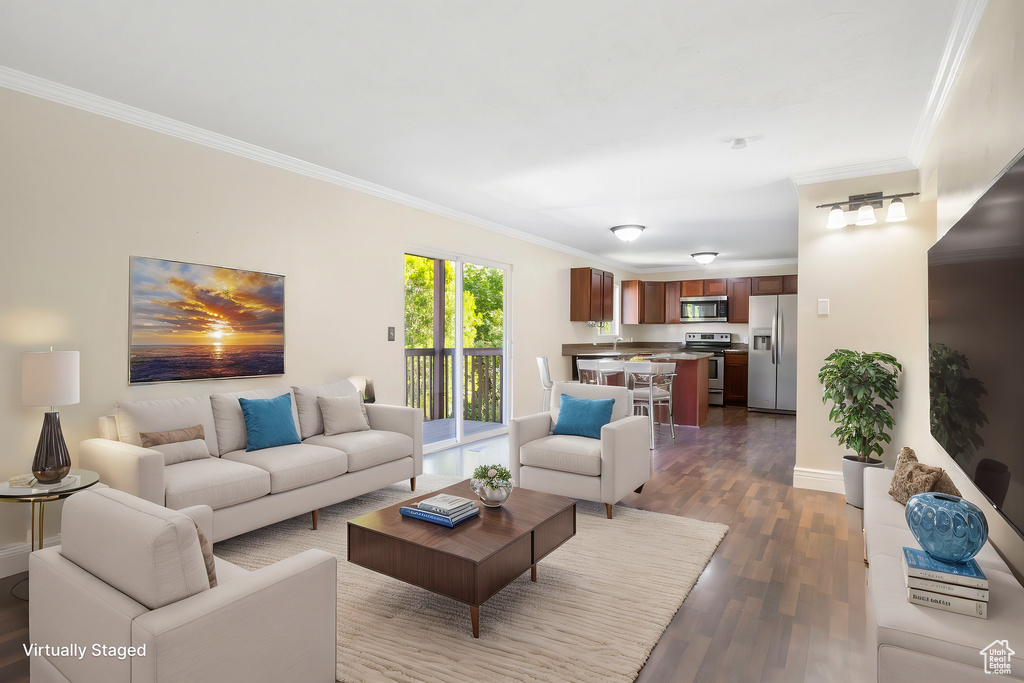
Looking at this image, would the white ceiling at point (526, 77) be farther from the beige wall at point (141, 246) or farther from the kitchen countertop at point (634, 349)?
the kitchen countertop at point (634, 349)

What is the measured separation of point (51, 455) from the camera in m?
2.52

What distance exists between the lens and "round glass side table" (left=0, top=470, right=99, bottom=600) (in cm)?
236

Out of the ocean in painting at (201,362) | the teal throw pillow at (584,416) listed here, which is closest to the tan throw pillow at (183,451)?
the ocean in painting at (201,362)

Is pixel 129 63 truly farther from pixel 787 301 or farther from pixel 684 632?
pixel 787 301

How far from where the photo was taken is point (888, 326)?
4.07 m

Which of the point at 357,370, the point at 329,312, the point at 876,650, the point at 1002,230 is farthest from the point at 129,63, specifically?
the point at 876,650

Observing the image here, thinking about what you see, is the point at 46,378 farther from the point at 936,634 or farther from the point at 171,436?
the point at 936,634

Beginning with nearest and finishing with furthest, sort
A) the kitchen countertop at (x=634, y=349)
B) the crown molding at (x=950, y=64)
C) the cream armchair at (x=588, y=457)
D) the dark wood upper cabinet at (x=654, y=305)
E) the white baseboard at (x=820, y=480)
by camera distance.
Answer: the crown molding at (x=950, y=64)
the cream armchair at (x=588, y=457)
the white baseboard at (x=820, y=480)
the kitchen countertop at (x=634, y=349)
the dark wood upper cabinet at (x=654, y=305)

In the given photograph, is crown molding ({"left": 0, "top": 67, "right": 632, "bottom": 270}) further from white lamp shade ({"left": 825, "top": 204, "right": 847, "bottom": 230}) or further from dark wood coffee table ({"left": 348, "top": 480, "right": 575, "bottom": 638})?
white lamp shade ({"left": 825, "top": 204, "right": 847, "bottom": 230})

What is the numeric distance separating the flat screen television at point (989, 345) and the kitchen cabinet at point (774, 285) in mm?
7348

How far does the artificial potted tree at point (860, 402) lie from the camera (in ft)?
12.6

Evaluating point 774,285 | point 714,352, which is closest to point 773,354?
point 714,352

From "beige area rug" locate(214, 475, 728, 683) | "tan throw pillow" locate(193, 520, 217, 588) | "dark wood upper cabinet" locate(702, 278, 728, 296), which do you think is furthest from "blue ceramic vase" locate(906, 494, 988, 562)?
"dark wood upper cabinet" locate(702, 278, 728, 296)

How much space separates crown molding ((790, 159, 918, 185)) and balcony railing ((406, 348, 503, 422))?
3673mm
